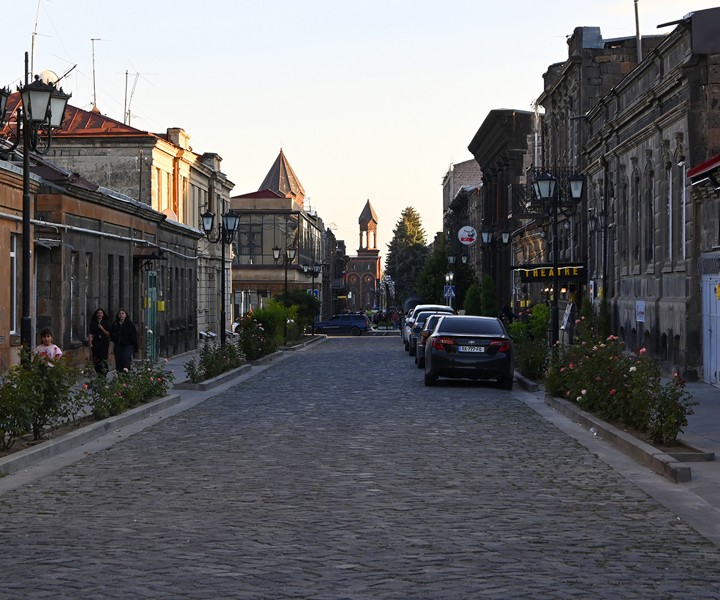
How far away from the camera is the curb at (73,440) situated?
1349 cm

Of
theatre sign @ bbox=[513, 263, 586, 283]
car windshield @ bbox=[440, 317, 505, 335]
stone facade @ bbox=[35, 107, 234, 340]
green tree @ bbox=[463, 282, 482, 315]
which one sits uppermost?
stone facade @ bbox=[35, 107, 234, 340]

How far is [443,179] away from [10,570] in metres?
153

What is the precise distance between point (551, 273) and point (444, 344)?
18.6 meters

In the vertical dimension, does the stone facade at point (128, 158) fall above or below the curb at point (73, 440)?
above

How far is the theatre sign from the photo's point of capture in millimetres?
44844

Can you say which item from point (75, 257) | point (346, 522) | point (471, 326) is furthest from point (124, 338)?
point (346, 522)

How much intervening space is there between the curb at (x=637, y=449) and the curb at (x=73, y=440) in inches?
256

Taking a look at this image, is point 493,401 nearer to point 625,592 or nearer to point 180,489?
point 180,489

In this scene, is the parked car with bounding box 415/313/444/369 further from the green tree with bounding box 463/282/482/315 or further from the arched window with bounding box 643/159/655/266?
the green tree with bounding box 463/282/482/315

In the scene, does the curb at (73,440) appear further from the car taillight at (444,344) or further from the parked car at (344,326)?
the parked car at (344,326)

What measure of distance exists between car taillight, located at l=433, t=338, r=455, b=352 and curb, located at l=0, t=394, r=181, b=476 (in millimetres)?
7057

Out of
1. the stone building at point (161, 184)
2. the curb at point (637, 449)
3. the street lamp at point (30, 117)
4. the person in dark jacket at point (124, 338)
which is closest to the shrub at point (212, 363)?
the person in dark jacket at point (124, 338)

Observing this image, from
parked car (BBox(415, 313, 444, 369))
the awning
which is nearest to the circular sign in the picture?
parked car (BBox(415, 313, 444, 369))

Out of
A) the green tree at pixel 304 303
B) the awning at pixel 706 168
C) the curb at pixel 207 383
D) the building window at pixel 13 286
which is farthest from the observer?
the green tree at pixel 304 303
